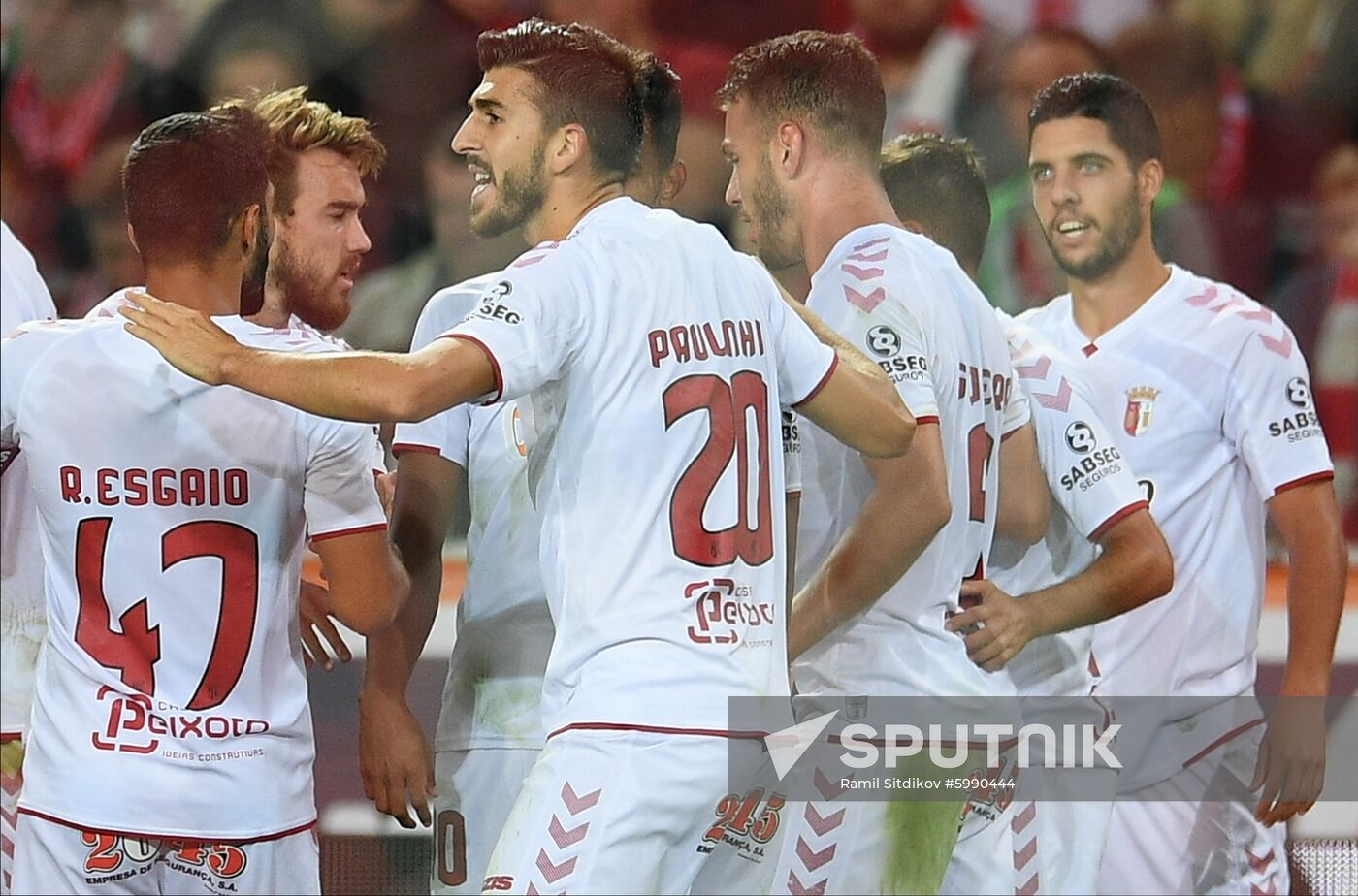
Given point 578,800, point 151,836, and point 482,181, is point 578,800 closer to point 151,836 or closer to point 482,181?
point 151,836

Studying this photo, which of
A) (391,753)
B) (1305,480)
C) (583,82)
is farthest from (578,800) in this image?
(1305,480)

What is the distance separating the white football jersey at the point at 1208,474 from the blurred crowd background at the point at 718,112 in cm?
50

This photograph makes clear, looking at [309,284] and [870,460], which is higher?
[309,284]

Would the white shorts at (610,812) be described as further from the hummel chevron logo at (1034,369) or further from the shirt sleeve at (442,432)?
the hummel chevron logo at (1034,369)

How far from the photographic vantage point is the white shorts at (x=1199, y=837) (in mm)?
3732

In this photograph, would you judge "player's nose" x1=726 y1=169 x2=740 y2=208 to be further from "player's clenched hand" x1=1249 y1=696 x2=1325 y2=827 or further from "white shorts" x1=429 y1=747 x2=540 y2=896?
"player's clenched hand" x1=1249 y1=696 x2=1325 y2=827

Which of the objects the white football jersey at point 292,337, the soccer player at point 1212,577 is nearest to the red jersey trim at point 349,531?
the white football jersey at point 292,337

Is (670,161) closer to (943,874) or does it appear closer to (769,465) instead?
(769,465)

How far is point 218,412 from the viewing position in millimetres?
2752

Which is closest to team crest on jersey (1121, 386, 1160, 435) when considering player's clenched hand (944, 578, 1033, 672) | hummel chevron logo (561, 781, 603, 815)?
player's clenched hand (944, 578, 1033, 672)

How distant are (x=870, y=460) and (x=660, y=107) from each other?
752 millimetres

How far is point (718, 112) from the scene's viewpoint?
3.69 m

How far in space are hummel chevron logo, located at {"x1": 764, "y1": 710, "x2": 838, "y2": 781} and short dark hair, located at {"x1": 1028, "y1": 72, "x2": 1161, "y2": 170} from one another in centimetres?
158

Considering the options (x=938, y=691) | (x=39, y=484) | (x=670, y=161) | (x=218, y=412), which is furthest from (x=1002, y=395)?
(x=39, y=484)
